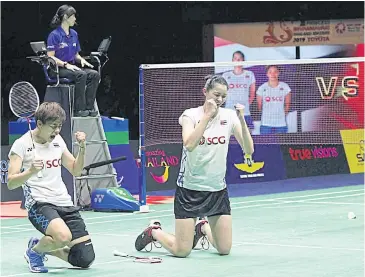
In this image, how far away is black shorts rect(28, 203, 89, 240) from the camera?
9.51 metres

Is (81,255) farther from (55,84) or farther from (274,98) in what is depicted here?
(274,98)

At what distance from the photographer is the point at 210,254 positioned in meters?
10.6

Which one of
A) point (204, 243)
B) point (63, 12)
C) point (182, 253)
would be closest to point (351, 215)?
point (204, 243)

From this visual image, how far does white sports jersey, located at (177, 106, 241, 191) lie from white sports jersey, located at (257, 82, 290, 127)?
35.4ft

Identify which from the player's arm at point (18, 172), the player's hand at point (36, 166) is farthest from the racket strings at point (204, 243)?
the player's hand at point (36, 166)

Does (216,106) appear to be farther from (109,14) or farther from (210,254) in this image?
(109,14)

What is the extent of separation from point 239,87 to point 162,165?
3740mm

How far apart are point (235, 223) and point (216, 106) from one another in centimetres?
365

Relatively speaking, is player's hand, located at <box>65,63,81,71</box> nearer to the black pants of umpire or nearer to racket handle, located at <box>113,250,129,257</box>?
the black pants of umpire

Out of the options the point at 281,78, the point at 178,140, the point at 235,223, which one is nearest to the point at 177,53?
the point at 281,78

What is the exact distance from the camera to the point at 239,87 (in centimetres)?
2159

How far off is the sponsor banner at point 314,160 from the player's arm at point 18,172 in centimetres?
1135

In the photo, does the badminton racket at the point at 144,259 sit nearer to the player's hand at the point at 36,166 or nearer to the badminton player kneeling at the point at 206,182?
the badminton player kneeling at the point at 206,182

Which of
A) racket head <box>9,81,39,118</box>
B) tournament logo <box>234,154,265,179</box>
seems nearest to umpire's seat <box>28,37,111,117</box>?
racket head <box>9,81,39,118</box>
